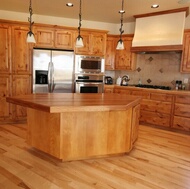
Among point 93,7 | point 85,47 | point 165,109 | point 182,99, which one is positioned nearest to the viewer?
point 182,99

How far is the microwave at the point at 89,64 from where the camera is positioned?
14.8ft

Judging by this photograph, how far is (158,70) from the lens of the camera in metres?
4.75

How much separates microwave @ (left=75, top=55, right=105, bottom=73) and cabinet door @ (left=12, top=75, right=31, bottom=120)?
1203mm

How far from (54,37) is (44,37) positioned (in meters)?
0.23

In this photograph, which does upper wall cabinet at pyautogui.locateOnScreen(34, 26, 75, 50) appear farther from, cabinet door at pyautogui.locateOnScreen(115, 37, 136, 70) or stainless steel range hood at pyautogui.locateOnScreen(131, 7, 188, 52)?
stainless steel range hood at pyautogui.locateOnScreen(131, 7, 188, 52)

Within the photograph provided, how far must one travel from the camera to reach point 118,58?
5055 millimetres

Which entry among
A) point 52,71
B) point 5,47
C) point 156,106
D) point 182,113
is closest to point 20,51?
point 5,47

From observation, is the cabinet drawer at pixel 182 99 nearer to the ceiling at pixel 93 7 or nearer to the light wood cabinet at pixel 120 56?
the light wood cabinet at pixel 120 56

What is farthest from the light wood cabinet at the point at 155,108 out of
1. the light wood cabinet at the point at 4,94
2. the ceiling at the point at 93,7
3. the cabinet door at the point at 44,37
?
the light wood cabinet at the point at 4,94

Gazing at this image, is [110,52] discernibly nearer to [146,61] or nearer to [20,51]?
[146,61]

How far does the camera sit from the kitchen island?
240 cm

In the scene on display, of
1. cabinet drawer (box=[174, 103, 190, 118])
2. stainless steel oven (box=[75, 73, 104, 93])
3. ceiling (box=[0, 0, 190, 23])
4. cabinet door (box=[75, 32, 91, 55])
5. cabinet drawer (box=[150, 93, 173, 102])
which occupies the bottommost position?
cabinet drawer (box=[174, 103, 190, 118])

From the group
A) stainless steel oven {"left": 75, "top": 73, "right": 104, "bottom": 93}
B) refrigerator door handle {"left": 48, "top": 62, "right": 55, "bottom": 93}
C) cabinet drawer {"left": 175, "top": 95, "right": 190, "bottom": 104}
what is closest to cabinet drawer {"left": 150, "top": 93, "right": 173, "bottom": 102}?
cabinet drawer {"left": 175, "top": 95, "right": 190, "bottom": 104}

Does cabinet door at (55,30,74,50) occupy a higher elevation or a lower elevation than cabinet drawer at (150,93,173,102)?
higher
